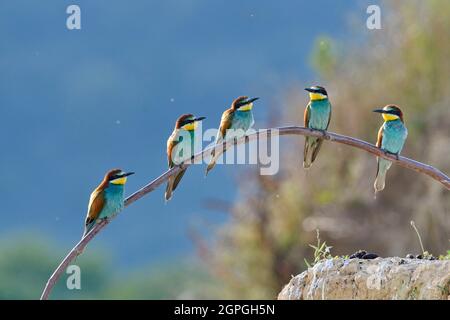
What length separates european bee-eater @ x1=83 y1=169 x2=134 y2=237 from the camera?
17.3ft

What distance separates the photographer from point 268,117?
13.3 m

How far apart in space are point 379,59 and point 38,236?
136 ft

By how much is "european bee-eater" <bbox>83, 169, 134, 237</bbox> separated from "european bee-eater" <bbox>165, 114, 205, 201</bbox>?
22cm

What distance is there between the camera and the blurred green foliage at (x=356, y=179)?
39.6 ft

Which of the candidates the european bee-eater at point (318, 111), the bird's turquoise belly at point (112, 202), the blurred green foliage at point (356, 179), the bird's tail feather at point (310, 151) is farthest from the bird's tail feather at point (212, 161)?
the blurred green foliage at point (356, 179)

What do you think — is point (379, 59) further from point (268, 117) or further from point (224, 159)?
point (224, 159)

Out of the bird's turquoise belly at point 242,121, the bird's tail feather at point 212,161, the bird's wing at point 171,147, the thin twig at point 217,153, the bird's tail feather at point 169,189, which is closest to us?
the thin twig at point 217,153

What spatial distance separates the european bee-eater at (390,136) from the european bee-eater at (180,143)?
2.93ft

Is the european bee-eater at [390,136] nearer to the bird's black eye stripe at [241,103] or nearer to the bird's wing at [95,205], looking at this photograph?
the bird's black eye stripe at [241,103]

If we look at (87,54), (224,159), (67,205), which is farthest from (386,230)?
(87,54)

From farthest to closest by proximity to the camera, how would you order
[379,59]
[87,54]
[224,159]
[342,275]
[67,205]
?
[87,54] → [67,205] → [379,59] → [224,159] → [342,275]

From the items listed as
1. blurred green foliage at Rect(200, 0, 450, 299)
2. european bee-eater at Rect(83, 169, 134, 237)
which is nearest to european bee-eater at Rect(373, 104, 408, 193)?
european bee-eater at Rect(83, 169, 134, 237)

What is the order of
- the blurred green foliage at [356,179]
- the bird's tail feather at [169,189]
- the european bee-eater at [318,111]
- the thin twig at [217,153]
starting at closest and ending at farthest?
the thin twig at [217,153], the bird's tail feather at [169,189], the european bee-eater at [318,111], the blurred green foliage at [356,179]

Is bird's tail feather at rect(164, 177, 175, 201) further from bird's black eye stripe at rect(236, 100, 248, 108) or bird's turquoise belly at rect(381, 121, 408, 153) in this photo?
bird's turquoise belly at rect(381, 121, 408, 153)
